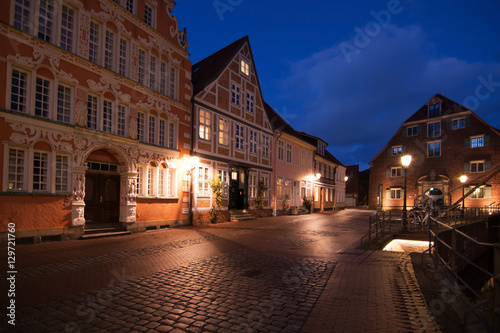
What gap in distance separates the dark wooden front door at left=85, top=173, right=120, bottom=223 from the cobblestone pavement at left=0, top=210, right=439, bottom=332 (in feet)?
11.5

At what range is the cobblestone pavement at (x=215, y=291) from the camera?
412 centimetres

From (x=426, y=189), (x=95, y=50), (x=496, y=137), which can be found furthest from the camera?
(x=426, y=189)

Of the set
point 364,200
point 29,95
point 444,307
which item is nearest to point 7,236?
point 29,95

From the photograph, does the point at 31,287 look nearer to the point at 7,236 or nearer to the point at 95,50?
the point at 7,236

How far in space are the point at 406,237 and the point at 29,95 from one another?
52.9 feet

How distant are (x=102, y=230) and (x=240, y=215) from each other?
10.0 meters

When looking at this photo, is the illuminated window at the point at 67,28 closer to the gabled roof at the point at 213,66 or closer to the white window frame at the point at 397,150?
the gabled roof at the point at 213,66

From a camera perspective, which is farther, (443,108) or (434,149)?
(434,149)

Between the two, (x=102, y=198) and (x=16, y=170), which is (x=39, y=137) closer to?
(x=16, y=170)

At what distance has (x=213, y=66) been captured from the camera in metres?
21.6

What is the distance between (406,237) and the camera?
13781 millimetres

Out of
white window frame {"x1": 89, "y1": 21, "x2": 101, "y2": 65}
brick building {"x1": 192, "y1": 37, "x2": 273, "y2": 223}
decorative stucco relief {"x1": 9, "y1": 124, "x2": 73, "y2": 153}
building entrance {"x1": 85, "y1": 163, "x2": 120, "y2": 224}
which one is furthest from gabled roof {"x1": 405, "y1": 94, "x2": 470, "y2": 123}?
decorative stucco relief {"x1": 9, "y1": 124, "x2": 73, "y2": 153}

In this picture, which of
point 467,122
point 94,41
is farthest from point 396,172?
point 94,41

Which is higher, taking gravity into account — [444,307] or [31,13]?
[31,13]
